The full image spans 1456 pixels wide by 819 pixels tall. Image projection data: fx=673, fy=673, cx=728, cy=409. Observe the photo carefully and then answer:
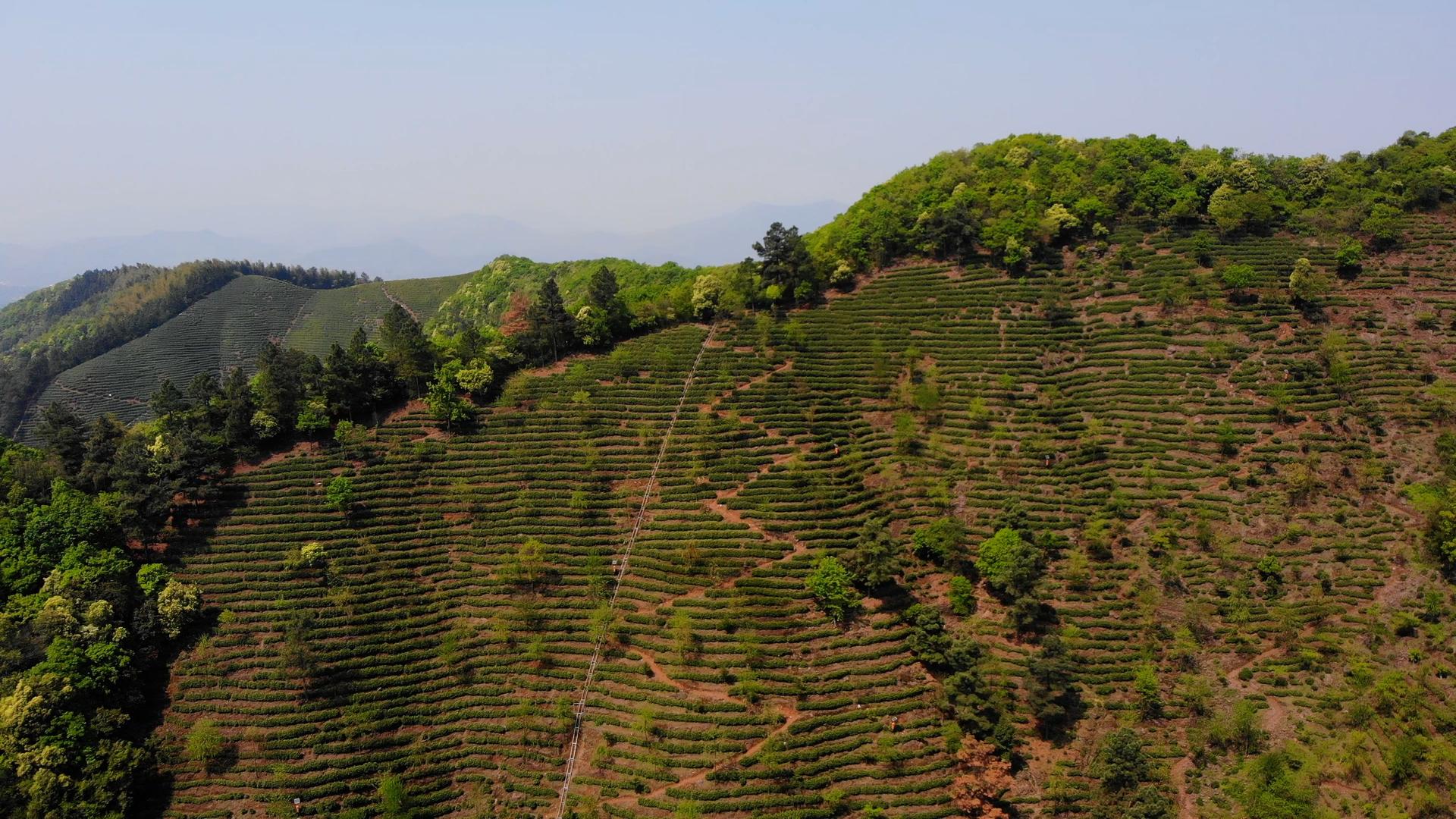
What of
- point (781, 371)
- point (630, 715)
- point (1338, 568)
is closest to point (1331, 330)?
point (1338, 568)

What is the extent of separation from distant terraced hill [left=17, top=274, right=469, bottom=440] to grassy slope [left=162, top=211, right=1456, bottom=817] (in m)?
59.3

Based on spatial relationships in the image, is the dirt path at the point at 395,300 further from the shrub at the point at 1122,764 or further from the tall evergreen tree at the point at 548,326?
the shrub at the point at 1122,764

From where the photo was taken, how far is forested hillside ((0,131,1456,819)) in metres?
31.6

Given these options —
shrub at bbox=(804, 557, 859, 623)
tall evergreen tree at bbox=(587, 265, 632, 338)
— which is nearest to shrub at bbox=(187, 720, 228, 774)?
shrub at bbox=(804, 557, 859, 623)

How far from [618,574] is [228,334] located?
92411mm

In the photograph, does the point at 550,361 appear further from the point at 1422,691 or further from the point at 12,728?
the point at 1422,691

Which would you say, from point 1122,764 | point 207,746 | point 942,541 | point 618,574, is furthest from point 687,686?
point 207,746

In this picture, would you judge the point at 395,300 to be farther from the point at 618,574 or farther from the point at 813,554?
the point at 813,554

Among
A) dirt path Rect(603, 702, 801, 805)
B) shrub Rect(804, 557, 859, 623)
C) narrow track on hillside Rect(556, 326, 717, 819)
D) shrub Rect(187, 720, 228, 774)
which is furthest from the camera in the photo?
shrub Rect(804, 557, 859, 623)

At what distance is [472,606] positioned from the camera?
38531mm

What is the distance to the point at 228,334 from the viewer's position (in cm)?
9944

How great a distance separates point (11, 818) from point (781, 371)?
45.6 m

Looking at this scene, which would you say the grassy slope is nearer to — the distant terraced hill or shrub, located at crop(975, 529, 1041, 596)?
shrub, located at crop(975, 529, 1041, 596)

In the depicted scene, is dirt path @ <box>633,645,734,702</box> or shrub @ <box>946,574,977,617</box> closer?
dirt path @ <box>633,645,734,702</box>
